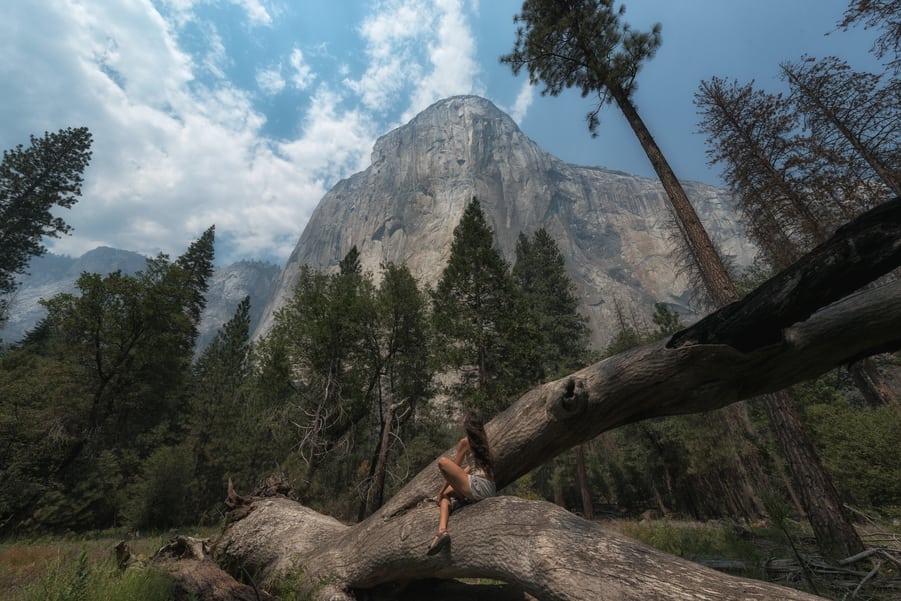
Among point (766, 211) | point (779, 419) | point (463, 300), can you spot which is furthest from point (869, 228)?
point (463, 300)

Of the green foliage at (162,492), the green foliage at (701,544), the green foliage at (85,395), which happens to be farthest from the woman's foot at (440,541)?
the green foliage at (162,492)

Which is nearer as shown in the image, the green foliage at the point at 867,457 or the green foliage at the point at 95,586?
the green foliage at the point at 95,586

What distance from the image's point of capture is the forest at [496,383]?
13.0ft

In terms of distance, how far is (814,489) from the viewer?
5.70m

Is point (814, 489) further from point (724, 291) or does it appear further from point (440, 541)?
point (440, 541)

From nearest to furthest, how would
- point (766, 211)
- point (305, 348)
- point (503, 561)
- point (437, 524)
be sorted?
point (503, 561) < point (437, 524) < point (766, 211) < point (305, 348)

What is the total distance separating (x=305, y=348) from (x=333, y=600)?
1506 cm

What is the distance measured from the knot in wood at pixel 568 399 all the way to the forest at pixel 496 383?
62mm

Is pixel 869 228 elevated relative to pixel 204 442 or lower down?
lower down

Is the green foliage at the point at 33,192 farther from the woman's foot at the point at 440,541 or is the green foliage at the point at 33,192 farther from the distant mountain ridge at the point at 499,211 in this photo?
the distant mountain ridge at the point at 499,211

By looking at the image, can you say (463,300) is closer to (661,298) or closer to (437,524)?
(437,524)

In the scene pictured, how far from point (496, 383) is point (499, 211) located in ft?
376

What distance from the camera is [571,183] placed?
15250 cm

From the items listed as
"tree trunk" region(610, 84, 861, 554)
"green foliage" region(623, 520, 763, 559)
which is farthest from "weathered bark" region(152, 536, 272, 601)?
"tree trunk" region(610, 84, 861, 554)
